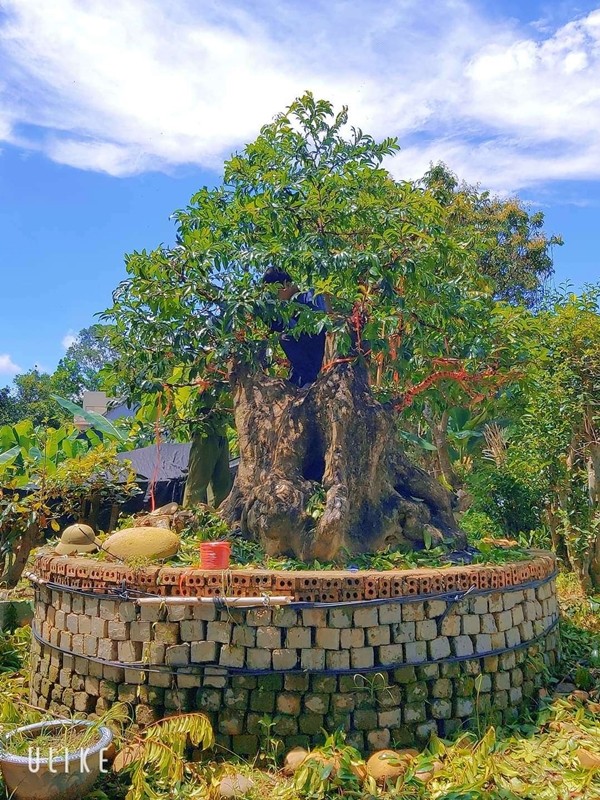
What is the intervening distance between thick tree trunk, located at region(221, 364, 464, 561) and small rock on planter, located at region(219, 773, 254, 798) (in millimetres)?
2133

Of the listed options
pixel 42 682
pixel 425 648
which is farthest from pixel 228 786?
pixel 42 682

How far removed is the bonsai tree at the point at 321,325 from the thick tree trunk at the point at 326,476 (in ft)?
0.05

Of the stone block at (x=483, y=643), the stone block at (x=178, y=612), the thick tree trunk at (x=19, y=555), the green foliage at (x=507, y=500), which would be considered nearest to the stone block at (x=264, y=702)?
the stone block at (x=178, y=612)

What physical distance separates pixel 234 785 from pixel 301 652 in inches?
40.8

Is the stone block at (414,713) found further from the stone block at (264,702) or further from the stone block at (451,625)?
the stone block at (264,702)

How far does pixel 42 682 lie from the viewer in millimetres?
6176

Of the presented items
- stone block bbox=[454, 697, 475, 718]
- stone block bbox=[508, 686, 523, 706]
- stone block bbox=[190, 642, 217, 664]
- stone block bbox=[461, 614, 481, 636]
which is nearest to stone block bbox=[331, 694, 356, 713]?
stone block bbox=[454, 697, 475, 718]

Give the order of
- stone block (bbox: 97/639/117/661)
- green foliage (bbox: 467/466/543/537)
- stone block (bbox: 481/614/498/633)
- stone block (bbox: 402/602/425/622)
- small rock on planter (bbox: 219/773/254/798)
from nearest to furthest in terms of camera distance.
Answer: small rock on planter (bbox: 219/773/254/798) → stone block (bbox: 402/602/425/622) → stone block (bbox: 97/639/117/661) → stone block (bbox: 481/614/498/633) → green foliage (bbox: 467/466/543/537)

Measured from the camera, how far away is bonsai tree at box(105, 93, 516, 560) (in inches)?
264

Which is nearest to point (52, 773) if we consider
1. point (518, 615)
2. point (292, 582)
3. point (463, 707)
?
point (292, 582)

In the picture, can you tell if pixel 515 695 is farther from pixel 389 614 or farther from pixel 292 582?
pixel 292 582

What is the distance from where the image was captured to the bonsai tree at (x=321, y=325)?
6707 millimetres

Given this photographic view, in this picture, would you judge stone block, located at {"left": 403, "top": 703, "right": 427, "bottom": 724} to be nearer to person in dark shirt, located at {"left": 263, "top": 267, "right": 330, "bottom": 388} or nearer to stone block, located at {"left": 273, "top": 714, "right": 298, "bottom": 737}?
stone block, located at {"left": 273, "top": 714, "right": 298, "bottom": 737}

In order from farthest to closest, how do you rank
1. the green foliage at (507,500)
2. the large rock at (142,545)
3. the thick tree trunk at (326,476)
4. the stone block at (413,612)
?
1. the green foliage at (507,500)
2. the thick tree trunk at (326,476)
3. the large rock at (142,545)
4. the stone block at (413,612)
